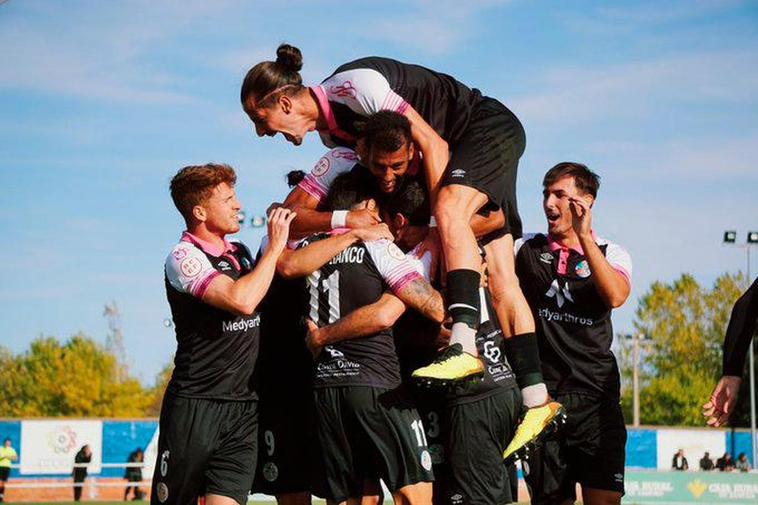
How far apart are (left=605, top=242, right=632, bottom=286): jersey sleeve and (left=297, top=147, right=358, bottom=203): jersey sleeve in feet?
9.25

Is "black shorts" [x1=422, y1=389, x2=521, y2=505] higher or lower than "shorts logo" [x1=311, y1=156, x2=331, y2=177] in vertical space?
lower

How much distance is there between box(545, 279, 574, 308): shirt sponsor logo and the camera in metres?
9.71

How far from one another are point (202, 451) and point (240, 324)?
3.20 ft

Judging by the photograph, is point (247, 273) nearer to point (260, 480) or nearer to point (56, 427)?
Result: point (260, 480)

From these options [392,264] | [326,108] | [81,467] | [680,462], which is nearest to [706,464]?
[680,462]

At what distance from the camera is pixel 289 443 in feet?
29.1

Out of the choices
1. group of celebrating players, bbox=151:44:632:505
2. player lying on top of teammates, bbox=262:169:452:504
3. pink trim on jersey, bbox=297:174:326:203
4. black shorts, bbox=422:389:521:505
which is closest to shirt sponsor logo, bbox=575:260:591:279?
group of celebrating players, bbox=151:44:632:505

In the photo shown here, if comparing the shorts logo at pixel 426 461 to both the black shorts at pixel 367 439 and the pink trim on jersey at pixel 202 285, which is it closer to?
the black shorts at pixel 367 439

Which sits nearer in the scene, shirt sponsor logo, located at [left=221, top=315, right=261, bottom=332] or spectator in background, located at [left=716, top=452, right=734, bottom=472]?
shirt sponsor logo, located at [left=221, top=315, right=261, bottom=332]

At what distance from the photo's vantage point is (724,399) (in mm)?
6648

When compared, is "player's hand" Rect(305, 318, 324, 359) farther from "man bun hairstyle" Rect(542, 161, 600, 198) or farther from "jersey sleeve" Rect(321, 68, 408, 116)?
"man bun hairstyle" Rect(542, 161, 600, 198)


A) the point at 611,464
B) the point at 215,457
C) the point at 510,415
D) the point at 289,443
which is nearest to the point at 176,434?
the point at 215,457

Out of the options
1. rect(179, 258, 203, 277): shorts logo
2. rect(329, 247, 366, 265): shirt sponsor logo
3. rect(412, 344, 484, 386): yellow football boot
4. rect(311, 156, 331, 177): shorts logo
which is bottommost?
rect(412, 344, 484, 386): yellow football boot

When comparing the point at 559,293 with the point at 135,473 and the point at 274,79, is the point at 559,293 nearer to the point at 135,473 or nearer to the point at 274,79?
the point at 274,79
